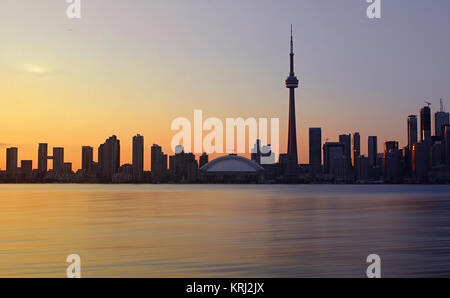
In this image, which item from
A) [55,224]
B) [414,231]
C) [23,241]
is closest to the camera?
[23,241]

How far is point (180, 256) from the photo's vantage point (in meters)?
30.6

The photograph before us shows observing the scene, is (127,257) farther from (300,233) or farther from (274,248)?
(300,233)

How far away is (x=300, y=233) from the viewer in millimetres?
45031

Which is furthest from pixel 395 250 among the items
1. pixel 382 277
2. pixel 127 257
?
pixel 127 257

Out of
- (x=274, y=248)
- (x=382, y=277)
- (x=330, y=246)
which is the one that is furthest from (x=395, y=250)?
(x=382, y=277)

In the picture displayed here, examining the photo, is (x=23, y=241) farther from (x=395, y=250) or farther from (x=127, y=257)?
(x=395, y=250)

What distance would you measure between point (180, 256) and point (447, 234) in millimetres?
24091

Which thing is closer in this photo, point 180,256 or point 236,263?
point 236,263

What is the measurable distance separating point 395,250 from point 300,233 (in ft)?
39.9

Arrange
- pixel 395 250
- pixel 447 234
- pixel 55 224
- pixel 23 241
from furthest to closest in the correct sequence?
pixel 55 224 < pixel 447 234 < pixel 23 241 < pixel 395 250
